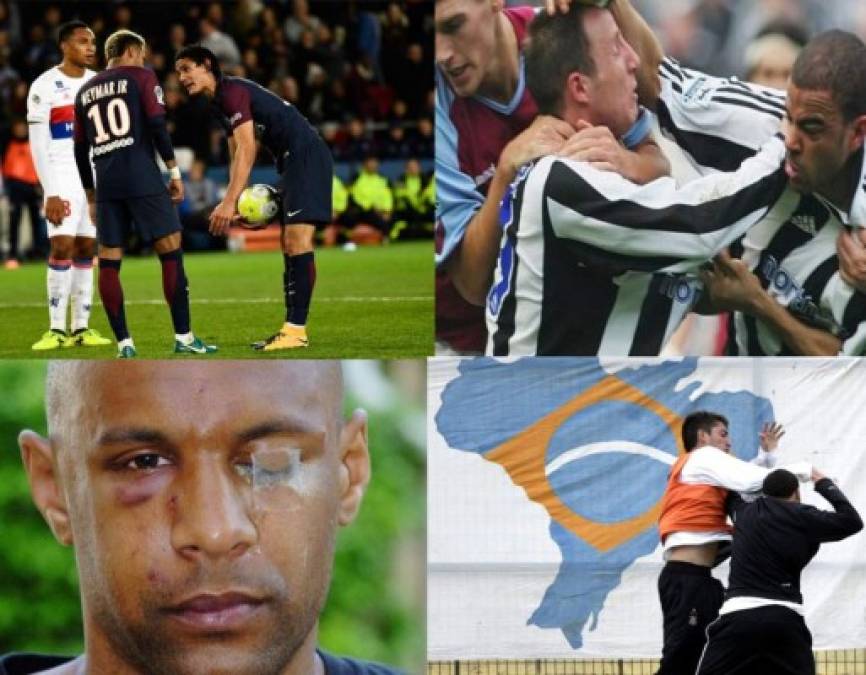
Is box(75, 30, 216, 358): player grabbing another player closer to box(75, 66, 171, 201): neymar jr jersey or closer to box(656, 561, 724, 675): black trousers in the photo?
box(75, 66, 171, 201): neymar jr jersey

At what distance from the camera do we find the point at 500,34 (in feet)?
37.4

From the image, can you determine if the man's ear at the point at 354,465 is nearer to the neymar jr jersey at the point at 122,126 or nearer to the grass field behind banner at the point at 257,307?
the grass field behind banner at the point at 257,307

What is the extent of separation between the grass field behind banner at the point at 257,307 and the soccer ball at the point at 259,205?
70cm

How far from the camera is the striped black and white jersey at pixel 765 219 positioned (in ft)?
37.8

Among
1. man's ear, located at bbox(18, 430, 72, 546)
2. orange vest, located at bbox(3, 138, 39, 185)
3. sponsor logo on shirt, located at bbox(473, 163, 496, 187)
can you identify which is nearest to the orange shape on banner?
sponsor logo on shirt, located at bbox(473, 163, 496, 187)

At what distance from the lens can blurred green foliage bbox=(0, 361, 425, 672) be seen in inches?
422

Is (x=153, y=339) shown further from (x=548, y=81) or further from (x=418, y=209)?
(x=418, y=209)

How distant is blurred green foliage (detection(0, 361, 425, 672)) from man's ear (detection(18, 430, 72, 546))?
5 centimetres

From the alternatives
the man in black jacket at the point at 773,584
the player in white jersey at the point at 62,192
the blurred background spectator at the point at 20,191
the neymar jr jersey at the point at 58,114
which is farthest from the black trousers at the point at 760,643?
the blurred background spectator at the point at 20,191

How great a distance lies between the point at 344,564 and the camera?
10.8 m

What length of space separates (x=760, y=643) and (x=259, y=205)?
383 centimetres

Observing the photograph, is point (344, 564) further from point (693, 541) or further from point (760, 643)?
point (760, 643)

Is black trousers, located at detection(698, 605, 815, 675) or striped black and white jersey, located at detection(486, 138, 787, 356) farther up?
striped black and white jersey, located at detection(486, 138, 787, 356)

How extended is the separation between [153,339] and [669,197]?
298 centimetres
